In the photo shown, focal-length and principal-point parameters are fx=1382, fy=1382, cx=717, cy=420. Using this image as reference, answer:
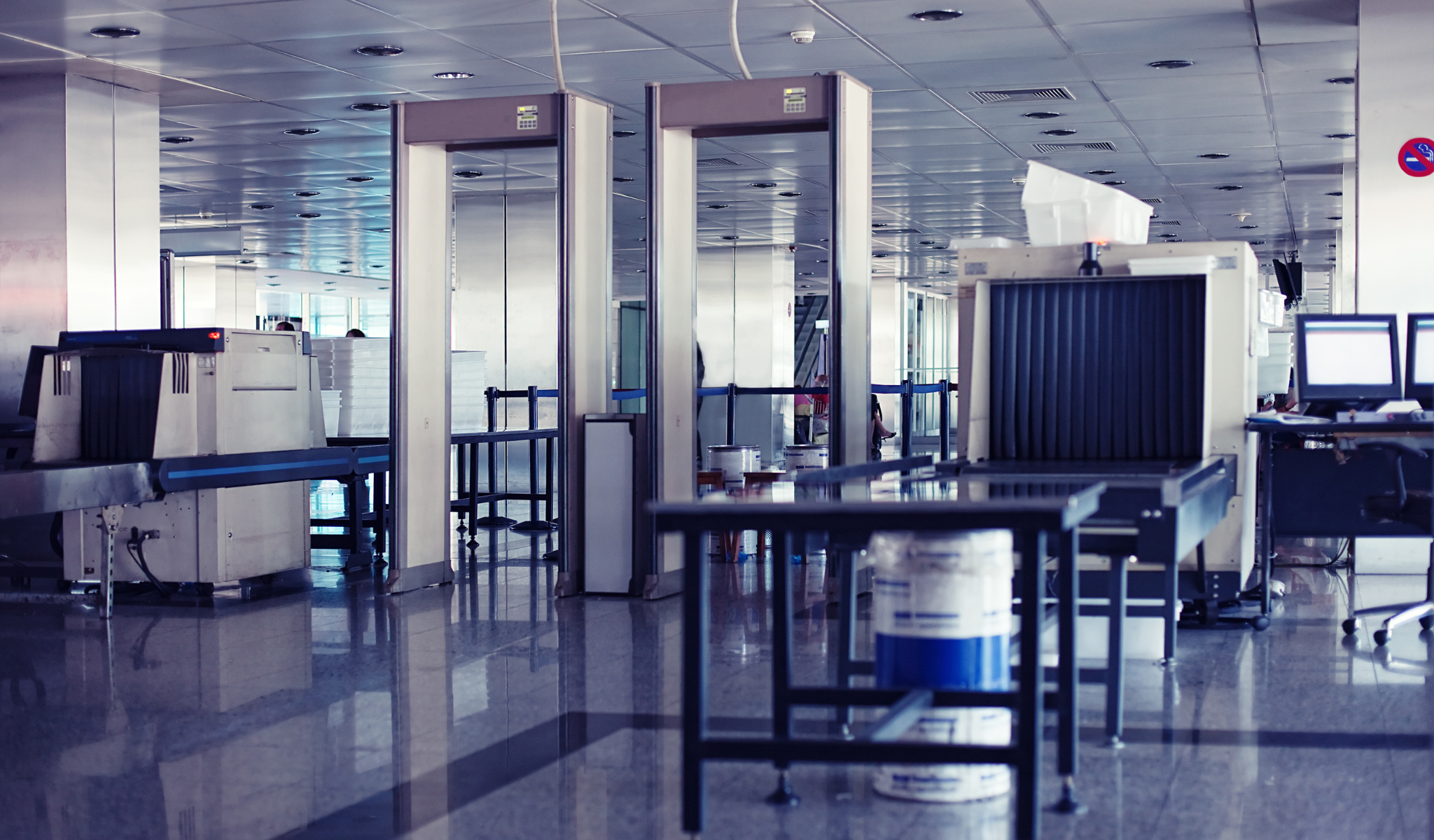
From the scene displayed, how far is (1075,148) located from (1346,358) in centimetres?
542

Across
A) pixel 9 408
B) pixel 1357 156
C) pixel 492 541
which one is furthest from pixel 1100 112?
pixel 9 408

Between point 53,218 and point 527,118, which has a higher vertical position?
point 527,118

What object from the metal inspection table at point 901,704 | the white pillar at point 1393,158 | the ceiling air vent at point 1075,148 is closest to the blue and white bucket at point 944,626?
the metal inspection table at point 901,704

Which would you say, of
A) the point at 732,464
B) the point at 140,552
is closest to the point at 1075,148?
the point at 732,464

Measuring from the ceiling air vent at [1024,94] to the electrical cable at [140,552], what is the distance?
5.79 m

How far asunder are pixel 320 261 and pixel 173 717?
1742 cm

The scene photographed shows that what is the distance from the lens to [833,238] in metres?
6.32

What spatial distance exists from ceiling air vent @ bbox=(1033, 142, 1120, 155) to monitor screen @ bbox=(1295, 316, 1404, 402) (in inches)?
202

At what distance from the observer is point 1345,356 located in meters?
6.16

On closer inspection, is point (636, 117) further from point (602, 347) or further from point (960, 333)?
point (960, 333)

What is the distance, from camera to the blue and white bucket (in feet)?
9.91

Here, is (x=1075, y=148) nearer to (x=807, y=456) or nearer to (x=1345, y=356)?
(x=807, y=456)

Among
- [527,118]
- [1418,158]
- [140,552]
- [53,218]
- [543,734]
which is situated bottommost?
[543,734]

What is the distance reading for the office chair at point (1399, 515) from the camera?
5.14 m
